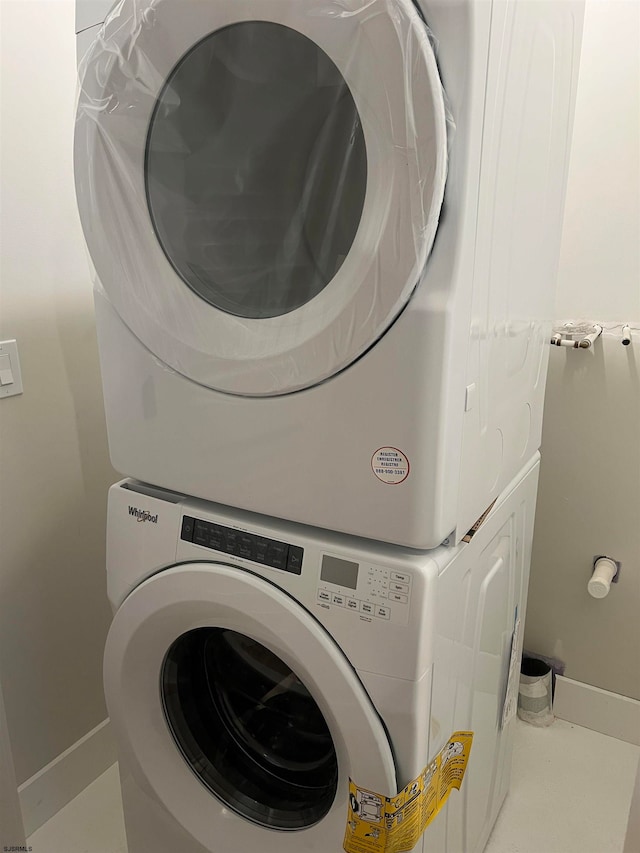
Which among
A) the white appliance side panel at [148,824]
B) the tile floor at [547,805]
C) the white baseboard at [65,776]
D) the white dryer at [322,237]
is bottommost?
the tile floor at [547,805]

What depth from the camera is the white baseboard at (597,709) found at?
1.74 metres

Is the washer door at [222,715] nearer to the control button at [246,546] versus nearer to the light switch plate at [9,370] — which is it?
the control button at [246,546]

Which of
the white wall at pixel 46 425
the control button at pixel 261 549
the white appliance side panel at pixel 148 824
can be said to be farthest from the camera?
the white wall at pixel 46 425

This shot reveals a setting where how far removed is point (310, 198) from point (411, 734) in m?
0.72

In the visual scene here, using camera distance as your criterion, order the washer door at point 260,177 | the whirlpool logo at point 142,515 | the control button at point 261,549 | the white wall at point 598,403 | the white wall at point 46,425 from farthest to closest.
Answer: the white wall at point 598,403
the white wall at point 46,425
the whirlpool logo at point 142,515
the control button at point 261,549
the washer door at point 260,177

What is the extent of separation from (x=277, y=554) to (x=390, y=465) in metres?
0.23

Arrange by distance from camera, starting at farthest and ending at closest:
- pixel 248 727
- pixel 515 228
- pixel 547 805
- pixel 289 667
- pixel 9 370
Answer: pixel 547 805 → pixel 9 370 → pixel 248 727 → pixel 289 667 → pixel 515 228

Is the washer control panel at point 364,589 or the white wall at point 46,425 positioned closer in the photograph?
the washer control panel at point 364,589

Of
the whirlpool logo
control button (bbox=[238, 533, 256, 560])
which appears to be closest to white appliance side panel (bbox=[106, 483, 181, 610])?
the whirlpool logo

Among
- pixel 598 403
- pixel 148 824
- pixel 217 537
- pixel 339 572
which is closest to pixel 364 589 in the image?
pixel 339 572

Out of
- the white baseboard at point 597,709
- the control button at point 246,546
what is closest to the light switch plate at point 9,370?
the control button at point 246,546

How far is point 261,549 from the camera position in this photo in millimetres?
948

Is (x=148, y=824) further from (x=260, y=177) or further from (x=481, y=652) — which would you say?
(x=260, y=177)

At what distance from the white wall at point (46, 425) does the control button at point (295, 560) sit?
75 cm
